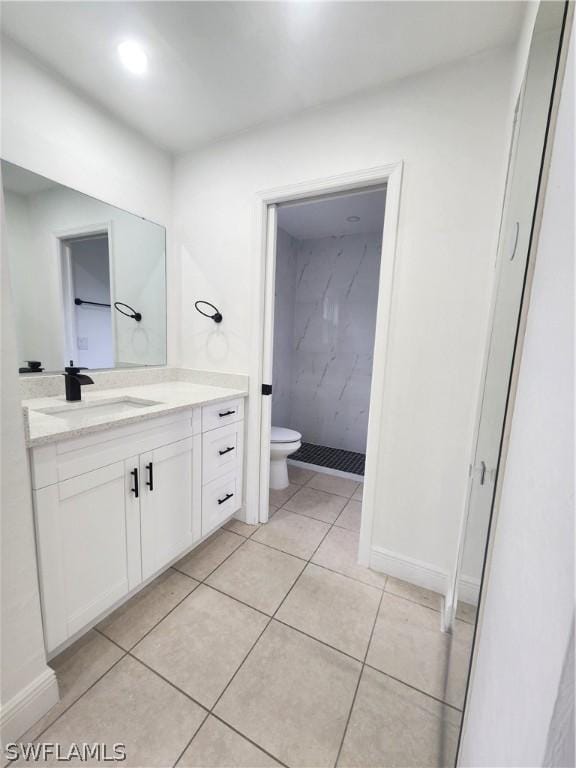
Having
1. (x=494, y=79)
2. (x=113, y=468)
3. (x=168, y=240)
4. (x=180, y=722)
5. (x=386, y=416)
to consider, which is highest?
(x=494, y=79)

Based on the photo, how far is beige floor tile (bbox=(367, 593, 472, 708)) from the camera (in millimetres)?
1105

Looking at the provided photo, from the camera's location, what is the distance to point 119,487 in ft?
4.11

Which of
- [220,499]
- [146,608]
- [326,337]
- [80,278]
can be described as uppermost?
[80,278]

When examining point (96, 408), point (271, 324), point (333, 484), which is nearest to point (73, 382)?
point (96, 408)

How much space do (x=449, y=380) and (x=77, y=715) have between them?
6.13 ft

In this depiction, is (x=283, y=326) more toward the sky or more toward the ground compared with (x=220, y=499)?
more toward the sky

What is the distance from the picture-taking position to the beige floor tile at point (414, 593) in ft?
4.91

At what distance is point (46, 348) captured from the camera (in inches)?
61.5

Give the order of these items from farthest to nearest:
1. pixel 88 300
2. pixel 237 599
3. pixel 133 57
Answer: pixel 88 300, pixel 237 599, pixel 133 57

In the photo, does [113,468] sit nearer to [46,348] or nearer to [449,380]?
[46,348]

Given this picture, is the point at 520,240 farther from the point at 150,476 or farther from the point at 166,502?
the point at 166,502

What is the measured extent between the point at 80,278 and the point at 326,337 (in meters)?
2.36

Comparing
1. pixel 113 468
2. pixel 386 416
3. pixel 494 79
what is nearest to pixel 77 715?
pixel 113 468

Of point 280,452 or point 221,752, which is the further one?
point 280,452
